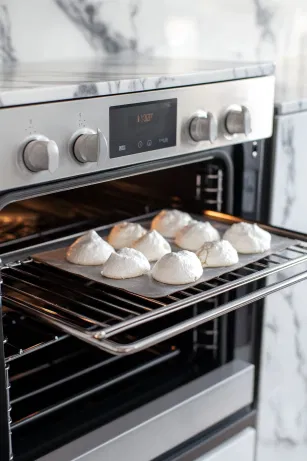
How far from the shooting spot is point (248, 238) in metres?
1.30

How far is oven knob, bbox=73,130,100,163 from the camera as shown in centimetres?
106

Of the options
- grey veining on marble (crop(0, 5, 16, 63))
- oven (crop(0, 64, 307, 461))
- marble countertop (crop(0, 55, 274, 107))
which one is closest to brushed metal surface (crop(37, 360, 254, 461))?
oven (crop(0, 64, 307, 461))

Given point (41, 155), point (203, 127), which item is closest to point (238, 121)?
point (203, 127)

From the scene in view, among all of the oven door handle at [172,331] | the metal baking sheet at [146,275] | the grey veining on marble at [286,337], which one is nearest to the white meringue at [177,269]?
the metal baking sheet at [146,275]

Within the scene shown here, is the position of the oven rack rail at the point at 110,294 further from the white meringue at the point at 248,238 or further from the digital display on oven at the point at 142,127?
the digital display on oven at the point at 142,127

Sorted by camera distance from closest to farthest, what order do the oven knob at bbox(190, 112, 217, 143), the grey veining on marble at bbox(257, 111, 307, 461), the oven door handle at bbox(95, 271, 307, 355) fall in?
the oven door handle at bbox(95, 271, 307, 355)
the oven knob at bbox(190, 112, 217, 143)
the grey veining on marble at bbox(257, 111, 307, 461)

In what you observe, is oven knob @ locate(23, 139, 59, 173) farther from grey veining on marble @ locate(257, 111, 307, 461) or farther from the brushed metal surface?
grey veining on marble @ locate(257, 111, 307, 461)

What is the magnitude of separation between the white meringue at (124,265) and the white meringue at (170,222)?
0.20 m

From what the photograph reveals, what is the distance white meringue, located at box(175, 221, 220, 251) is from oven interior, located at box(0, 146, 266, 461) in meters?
0.14

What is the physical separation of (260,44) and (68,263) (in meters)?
1.21

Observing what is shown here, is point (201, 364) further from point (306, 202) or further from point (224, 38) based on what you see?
point (224, 38)

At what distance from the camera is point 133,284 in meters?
1.17

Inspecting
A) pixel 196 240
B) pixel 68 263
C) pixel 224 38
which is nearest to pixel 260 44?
pixel 224 38

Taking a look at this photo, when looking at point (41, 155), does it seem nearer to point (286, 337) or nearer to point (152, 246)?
point (152, 246)
